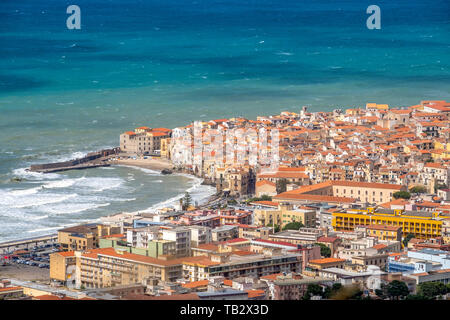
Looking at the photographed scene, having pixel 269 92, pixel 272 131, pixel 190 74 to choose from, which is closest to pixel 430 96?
pixel 269 92

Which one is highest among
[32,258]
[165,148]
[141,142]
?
[141,142]

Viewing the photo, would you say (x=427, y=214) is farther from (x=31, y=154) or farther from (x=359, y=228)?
(x=31, y=154)

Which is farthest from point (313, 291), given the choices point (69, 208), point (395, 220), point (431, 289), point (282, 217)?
point (69, 208)

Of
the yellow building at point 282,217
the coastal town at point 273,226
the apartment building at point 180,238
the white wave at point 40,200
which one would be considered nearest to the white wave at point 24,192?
the white wave at point 40,200

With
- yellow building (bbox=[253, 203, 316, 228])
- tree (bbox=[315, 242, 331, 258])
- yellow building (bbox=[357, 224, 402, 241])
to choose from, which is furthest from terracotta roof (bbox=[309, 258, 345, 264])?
yellow building (bbox=[253, 203, 316, 228])

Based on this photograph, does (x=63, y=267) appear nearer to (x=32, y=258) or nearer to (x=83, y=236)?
(x=32, y=258)

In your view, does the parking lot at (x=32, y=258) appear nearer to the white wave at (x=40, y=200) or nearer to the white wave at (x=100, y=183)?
the white wave at (x=40, y=200)
